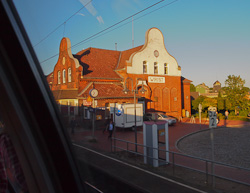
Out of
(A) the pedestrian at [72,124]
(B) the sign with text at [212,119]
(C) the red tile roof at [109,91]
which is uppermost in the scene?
(C) the red tile roof at [109,91]

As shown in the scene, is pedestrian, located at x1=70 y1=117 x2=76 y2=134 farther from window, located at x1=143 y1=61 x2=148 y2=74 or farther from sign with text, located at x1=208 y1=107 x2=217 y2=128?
window, located at x1=143 y1=61 x2=148 y2=74

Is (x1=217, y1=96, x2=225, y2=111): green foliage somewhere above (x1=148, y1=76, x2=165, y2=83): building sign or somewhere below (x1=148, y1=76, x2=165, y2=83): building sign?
below

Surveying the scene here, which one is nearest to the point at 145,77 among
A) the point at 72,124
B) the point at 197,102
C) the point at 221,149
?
the point at 197,102

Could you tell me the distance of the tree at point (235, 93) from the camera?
25922 mm

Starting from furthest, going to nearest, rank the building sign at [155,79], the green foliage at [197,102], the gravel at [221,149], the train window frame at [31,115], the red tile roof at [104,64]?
the green foliage at [197,102] < the building sign at [155,79] < the red tile roof at [104,64] < the gravel at [221,149] < the train window frame at [31,115]

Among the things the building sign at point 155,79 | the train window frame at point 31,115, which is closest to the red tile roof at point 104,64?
the building sign at point 155,79

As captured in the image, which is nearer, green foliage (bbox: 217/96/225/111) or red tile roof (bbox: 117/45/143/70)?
red tile roof (bbox: 117/45/143/70)

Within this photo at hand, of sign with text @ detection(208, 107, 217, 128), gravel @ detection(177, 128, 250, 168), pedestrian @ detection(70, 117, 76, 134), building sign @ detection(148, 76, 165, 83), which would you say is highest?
→ building sign @ detection(148, 76, 165, 83)

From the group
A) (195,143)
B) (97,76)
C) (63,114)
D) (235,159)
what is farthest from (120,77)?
(63,114)

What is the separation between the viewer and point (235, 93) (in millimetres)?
26031

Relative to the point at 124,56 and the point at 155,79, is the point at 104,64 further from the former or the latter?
the point at 155,79

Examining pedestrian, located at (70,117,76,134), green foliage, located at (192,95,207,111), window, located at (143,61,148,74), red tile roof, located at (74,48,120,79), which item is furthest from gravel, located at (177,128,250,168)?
green foliage, located at (192,95,207,111)

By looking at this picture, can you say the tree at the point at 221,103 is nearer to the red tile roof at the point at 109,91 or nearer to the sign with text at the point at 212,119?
the red tile roof at the point at 109,91

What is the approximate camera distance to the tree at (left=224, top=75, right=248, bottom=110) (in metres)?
25.9
